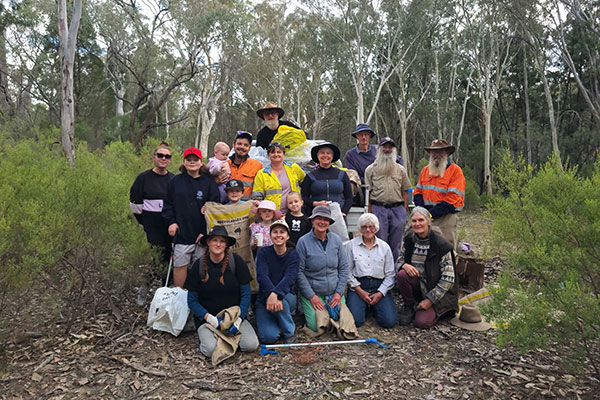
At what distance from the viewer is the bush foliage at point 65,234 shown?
10.6 feet

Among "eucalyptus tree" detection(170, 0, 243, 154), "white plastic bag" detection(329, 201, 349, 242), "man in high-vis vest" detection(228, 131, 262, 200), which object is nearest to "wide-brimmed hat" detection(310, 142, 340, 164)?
"white plastic bag" detection(329, 201, 349, 242)

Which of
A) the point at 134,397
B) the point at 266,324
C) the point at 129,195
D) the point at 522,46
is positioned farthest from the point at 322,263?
the point at 522,46

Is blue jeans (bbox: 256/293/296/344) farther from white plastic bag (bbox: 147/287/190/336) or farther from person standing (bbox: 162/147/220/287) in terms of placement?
person standing (bbox: 162/147/220/287)

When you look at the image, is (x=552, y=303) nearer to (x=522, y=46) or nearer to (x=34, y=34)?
(x=522, y=46)

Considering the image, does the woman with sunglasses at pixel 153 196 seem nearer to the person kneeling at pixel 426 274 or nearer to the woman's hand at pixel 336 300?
the woman's hand at pixel 336 300

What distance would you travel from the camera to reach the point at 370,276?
4.54 meters

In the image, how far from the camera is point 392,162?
5109 millimetres

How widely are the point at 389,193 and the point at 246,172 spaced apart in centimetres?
179

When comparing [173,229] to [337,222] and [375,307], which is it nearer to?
[337,222]

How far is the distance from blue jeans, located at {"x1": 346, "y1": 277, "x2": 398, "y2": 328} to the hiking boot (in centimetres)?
9

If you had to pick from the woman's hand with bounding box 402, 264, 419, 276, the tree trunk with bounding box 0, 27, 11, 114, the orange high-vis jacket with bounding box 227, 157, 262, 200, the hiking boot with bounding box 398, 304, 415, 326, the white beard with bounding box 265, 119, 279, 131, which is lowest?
the hiking boot with bounding box 398, 304, 415, 326

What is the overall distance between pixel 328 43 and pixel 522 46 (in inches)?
421

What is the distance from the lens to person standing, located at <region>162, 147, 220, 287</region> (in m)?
4.33

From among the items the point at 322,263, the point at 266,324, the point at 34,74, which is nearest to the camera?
the point at 266,324
